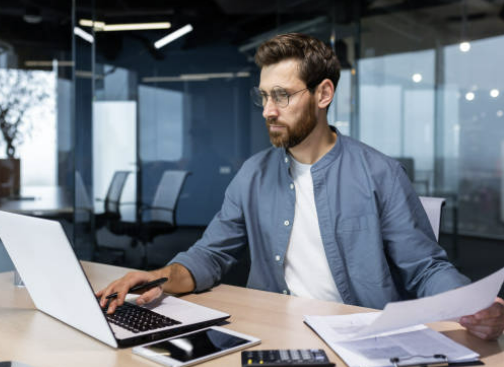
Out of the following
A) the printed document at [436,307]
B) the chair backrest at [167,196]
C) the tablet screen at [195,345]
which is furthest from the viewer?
the chair backrest at [167,196]

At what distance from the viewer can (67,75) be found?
5359mm

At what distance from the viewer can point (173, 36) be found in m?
4.83

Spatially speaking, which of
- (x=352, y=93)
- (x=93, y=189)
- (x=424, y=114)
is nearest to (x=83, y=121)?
(x=93, y=189)

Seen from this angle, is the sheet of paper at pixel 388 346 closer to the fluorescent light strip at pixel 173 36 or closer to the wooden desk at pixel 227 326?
the wooden desk at pixel 227 326

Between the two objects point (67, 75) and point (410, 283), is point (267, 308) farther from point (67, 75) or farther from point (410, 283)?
point (67, 75)

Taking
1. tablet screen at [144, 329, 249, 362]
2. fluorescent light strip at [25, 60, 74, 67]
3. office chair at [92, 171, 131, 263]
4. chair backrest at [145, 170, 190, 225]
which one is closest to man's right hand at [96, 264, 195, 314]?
tablet screen at [144, 329, 249, 362]

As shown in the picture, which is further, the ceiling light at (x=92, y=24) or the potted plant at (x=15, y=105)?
the potted plant at (x=15, y=105)

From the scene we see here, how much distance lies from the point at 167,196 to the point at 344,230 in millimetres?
3278

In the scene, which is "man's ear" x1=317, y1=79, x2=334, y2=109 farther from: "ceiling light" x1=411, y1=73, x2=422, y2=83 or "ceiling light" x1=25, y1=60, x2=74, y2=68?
"ceiling light" x1=25, y1=60, x2=74, y2=68

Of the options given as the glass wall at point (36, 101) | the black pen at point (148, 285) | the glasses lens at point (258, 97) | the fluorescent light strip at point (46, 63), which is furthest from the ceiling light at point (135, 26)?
the black pen at point (148, 285)

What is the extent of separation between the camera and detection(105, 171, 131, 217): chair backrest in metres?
4.68

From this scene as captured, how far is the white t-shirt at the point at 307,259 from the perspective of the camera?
162cm

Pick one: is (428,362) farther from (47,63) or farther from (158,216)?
(47,63)

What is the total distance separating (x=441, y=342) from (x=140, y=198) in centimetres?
402
